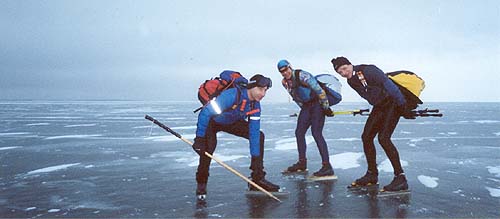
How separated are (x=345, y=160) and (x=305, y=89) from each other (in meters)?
2.36

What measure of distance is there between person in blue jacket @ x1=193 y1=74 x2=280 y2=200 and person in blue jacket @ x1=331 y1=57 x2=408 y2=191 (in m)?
1.16

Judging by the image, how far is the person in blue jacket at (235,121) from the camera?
14.5 feet

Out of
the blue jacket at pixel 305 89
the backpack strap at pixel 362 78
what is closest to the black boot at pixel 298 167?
the blue jacket at pixel 305 89

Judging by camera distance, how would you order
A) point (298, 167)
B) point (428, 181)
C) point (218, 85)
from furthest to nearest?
point (298, 167)
point (428, 181)
point (218, 85)

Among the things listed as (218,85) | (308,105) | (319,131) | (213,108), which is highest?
(218,85)

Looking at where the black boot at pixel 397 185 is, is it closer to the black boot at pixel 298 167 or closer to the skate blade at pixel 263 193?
the skate blade at pixel 263 193

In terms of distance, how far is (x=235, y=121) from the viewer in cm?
491

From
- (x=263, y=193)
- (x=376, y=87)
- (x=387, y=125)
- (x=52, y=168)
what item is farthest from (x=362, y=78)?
(x=52, y=168)

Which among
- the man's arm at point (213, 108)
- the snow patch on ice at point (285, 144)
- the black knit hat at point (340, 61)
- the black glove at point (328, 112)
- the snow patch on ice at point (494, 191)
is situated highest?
the black knit hat at point (340, 61)

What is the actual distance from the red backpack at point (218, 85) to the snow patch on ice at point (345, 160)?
3069 millimetres

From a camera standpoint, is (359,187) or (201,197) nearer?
(201,197)

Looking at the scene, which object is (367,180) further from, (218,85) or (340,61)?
(218,85)

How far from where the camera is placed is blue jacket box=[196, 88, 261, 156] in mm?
4410

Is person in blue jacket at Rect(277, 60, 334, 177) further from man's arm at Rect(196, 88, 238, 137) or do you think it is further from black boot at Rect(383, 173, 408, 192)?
man's arm at Rect(196, 88, 238, 137)
